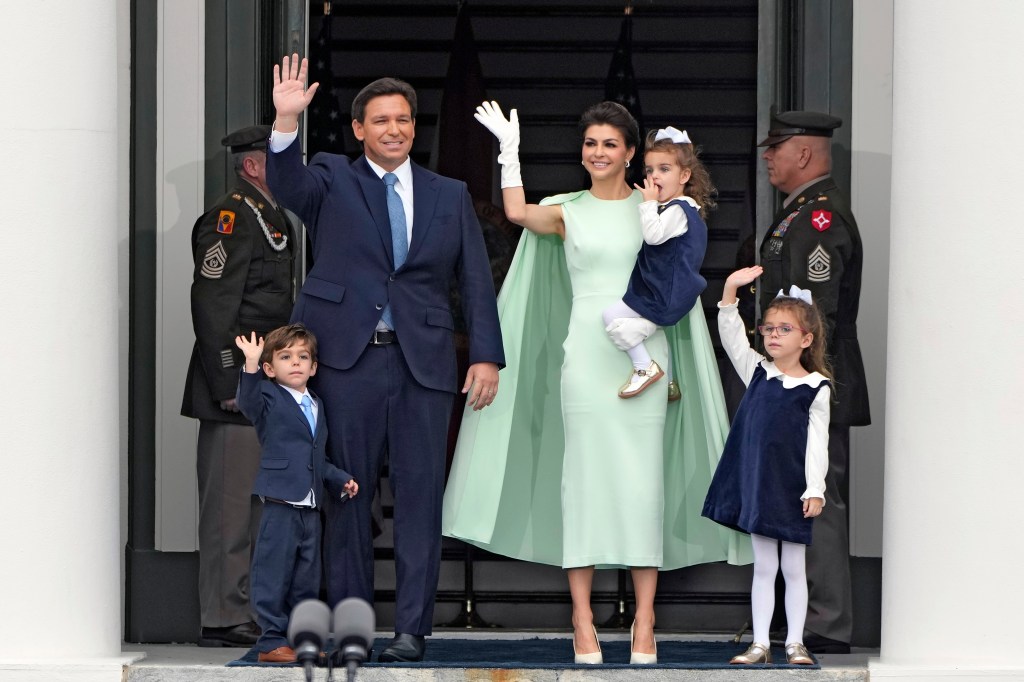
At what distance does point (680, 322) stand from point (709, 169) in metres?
1.60

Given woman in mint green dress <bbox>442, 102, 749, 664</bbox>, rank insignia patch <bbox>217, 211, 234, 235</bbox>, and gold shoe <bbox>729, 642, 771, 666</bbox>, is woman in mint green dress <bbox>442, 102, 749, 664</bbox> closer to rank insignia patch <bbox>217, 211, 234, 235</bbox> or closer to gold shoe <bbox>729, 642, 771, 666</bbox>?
gold shoe <bbox>729, 642, 771, 666</bbox>

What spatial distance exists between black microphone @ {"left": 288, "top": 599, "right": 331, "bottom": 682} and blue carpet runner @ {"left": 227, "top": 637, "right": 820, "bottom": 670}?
6.57 ft

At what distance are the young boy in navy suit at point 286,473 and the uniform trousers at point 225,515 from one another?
125cm

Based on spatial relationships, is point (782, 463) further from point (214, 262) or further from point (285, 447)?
point (214, 262)

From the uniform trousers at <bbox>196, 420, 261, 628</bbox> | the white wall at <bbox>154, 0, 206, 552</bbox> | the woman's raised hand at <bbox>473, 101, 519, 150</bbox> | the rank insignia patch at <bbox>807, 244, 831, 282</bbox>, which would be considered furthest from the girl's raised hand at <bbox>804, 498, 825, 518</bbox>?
the white wall at <bbox>154, 0, 206, 552</bbox>

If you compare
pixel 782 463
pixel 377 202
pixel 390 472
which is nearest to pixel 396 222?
pixel 377 202

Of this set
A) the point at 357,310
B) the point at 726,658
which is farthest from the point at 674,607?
the point at 357,310

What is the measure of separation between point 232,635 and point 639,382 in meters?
2.28

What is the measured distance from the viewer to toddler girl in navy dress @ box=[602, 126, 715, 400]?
7254mm

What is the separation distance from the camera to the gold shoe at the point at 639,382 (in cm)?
727

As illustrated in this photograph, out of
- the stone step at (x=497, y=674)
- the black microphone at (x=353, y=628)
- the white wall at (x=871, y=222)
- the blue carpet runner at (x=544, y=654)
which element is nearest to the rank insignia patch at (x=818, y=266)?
the white wall at (x=871, y=222)

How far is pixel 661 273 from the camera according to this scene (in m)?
7.26

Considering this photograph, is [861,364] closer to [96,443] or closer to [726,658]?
[726,658]

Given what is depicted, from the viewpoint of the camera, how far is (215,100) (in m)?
8.67
